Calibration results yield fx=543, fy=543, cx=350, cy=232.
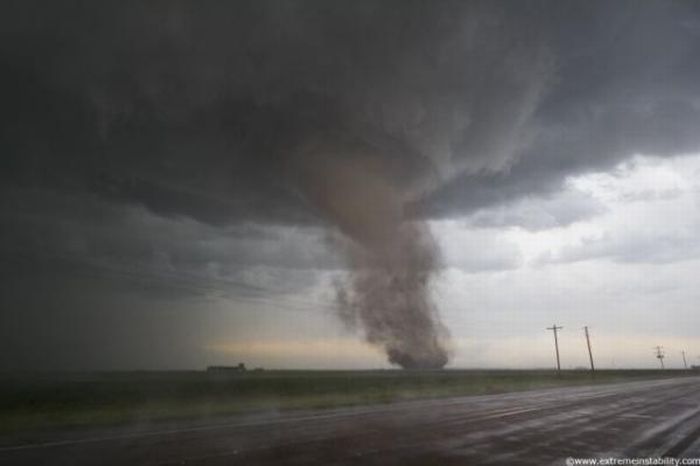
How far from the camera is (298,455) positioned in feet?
45.8

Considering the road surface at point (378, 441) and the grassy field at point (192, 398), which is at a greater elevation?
the grassy field at point (192, 398)

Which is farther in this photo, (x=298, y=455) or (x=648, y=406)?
(x=648, y=406)

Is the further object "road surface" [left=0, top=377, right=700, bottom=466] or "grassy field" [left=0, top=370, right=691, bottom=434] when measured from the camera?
"grassy field" [left=0, top=370, right=691, bottom=434]

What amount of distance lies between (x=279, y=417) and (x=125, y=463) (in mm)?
13256

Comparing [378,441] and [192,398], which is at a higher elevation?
[192,398]

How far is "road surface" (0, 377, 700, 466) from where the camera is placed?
533 inches

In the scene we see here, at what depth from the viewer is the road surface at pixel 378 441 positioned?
13.5 metres

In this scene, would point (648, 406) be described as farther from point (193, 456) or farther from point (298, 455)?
point (193, 456)

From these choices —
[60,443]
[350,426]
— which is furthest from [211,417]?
[60,443]

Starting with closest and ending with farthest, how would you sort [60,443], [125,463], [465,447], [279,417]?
[125,463] < [465,447] < [60,443] < [279,417]

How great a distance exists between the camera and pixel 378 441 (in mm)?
16812

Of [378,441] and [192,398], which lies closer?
[378,441]

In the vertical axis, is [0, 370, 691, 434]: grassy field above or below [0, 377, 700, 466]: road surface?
above

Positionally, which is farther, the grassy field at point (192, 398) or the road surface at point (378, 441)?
the grassy field at point (192, 398)
